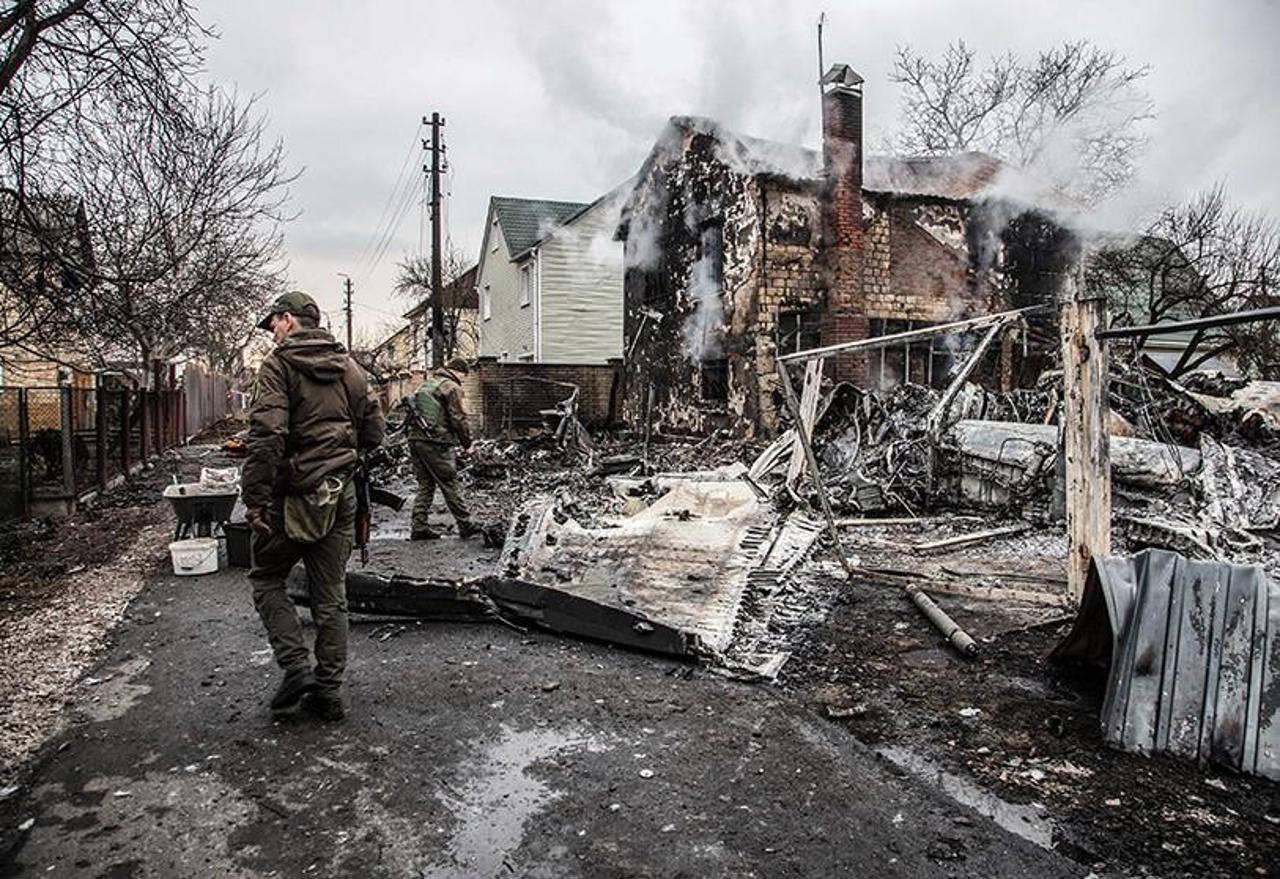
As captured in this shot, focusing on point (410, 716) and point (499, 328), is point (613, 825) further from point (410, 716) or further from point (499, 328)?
point (499, 328)

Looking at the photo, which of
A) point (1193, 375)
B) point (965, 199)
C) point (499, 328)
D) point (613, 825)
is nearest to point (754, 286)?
point (965, 199)

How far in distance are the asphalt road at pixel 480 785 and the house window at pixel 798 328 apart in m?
10.2

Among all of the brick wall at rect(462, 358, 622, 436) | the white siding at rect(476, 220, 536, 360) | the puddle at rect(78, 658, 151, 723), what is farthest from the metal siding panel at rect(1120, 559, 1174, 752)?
the white siding at rect(476, 220, 536, 360)

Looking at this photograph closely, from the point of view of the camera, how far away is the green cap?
377 cm

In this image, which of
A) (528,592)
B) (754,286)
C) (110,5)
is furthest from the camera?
(754,286)

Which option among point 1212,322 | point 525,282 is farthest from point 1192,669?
point 525,282

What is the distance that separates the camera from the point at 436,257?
22.1 metres

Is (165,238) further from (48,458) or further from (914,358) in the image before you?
(914,358)

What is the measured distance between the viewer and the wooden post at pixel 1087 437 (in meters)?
4.68

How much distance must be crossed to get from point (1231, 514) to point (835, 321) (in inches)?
277

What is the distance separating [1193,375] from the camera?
11.2 meters

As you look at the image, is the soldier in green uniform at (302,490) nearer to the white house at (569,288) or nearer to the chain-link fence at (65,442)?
the chain-link fence at (65,442)

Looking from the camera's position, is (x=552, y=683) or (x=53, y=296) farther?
(x=53, y=296)

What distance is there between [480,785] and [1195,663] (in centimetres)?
285
